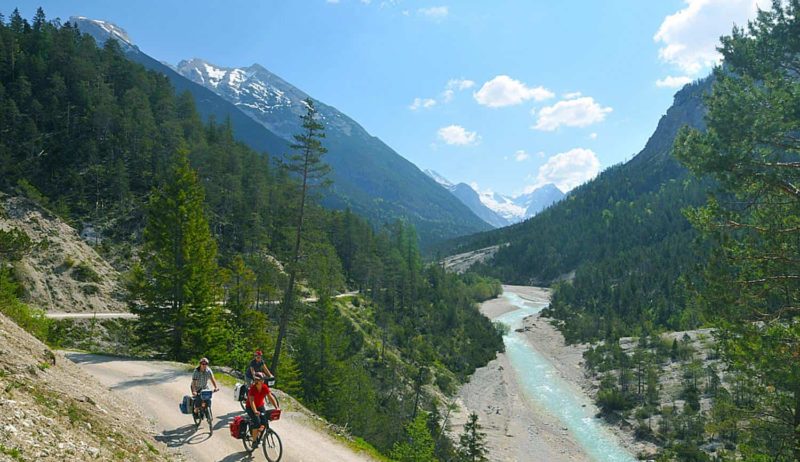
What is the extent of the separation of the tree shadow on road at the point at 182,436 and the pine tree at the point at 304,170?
10.9 metres

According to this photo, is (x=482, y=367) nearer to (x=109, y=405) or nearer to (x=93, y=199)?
(x=93, y=199)

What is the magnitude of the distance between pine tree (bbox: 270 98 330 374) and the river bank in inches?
1140

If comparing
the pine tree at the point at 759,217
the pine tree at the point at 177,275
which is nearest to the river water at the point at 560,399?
the pine tree at the point at 759,217

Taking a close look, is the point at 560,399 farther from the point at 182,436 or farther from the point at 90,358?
the point at 182,436

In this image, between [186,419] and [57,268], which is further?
[57,268]

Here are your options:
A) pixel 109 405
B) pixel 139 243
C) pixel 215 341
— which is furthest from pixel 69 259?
pixel 109 405

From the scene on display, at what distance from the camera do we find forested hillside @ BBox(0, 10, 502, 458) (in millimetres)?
25078

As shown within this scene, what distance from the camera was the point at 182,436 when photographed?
45.1 ft

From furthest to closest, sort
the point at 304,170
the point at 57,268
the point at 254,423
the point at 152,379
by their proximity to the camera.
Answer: the point at 57,268 → the point at 304,170 → the point at 152,379 → the point at 254,423

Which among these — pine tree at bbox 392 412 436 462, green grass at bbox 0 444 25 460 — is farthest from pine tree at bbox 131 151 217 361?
green grass at bbox 0 444 25 460

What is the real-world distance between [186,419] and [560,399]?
58.0 meters

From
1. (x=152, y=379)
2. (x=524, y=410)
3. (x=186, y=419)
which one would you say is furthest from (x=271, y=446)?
(x=524, y=410)

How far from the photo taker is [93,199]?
188 ft

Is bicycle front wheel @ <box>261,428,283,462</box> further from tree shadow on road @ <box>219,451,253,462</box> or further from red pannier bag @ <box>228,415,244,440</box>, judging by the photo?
red pannier bag @ <box>228,415,244,440</box>
